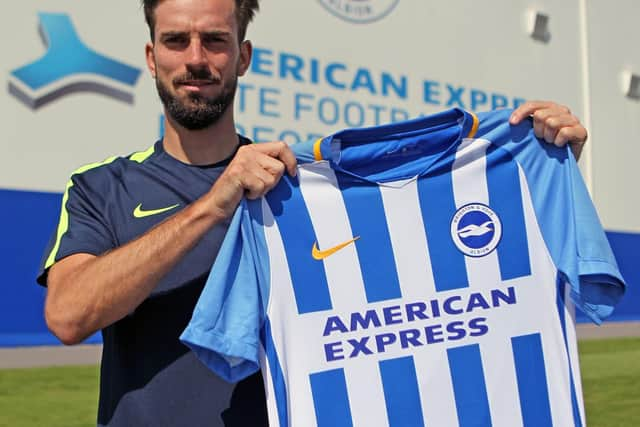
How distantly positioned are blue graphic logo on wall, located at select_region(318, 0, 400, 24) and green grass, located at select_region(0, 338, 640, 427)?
20.8ft

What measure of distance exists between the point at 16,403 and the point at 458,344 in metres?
4.39

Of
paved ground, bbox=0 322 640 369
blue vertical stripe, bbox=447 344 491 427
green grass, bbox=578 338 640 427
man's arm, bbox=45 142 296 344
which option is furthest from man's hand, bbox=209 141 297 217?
paved ground, bbox=0 322 640 369

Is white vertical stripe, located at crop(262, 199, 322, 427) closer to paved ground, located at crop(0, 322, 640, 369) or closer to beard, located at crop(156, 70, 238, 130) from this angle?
beard, located at crop(156, 70, 238, 130)

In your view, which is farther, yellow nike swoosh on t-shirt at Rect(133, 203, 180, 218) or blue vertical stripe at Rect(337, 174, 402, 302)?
blue vertical stripe at Rect(337, 174, 402, 302)

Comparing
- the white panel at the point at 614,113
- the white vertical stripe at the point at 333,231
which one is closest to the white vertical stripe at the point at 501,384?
the white vertical stripe at the point at 333,231

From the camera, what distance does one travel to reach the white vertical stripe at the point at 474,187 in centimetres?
206

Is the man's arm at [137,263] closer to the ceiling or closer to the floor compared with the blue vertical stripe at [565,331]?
closer to the ceiling

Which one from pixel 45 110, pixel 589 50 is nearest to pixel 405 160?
pixel 45 110

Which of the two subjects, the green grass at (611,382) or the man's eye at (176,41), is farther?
the green grass at (611,382)

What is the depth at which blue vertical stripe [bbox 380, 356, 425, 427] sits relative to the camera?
193cm

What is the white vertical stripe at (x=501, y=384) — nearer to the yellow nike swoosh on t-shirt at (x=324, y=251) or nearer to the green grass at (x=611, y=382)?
the yellow nike swoosh on t-shirt at (x=324, y=251)

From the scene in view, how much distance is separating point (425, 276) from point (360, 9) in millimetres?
10015

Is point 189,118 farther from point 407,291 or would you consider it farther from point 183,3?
point 407,291

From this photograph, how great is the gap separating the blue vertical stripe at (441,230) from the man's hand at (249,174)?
479 mm
